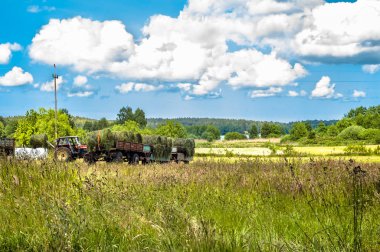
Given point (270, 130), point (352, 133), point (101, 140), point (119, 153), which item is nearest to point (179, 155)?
point (119, 153)

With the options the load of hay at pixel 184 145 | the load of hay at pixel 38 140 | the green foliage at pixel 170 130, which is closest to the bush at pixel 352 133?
the green foliage at pixel 170 130

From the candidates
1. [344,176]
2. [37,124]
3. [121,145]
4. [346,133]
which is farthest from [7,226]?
[346,133]

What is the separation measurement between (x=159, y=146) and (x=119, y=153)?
5.07 metres

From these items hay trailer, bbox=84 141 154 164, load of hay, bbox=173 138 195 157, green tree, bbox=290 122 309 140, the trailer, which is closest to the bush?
green tree, bbox=290 122 309 140

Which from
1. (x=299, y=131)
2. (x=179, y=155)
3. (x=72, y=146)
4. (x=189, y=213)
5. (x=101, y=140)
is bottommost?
(x=179, y=155)

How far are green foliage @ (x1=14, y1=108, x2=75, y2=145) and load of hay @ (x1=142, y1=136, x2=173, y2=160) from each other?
3903 cm

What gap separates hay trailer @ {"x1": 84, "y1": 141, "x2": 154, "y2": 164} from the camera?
2839 centimetres

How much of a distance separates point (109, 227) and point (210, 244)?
5.69 feet

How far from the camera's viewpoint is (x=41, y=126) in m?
71.6

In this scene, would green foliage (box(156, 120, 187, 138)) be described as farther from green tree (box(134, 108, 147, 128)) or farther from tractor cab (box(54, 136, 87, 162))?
green tree (box(134, 108, 147, 128))

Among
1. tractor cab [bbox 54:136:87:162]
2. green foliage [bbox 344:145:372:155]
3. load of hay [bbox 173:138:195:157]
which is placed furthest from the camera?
green foliage [bbox 344:145:372:155]

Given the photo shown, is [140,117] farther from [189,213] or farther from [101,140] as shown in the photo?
[189,213]

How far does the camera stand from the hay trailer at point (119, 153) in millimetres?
28389

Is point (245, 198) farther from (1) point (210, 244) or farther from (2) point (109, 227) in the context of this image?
(1) point (210, 244)
